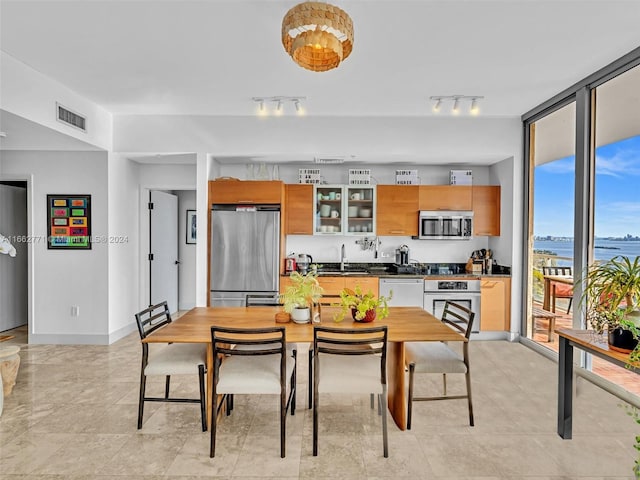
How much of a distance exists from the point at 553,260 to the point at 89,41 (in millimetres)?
5212

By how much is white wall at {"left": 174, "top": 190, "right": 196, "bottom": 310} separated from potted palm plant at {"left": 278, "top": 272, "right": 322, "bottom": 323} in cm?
460

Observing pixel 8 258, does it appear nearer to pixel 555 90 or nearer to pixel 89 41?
pixel 89 41

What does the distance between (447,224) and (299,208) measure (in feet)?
6.76

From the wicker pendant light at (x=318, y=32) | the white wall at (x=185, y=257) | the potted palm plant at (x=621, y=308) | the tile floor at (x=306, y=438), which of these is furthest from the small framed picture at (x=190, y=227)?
the potted palm plant at (x=621, y=308)

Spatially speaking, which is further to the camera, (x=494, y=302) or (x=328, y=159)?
(x=328, y=159)

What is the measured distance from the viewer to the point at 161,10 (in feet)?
9.00

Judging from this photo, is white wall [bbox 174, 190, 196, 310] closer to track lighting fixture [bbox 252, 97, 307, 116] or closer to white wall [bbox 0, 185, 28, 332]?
white wall [bbox 0, 185, 28, 332]

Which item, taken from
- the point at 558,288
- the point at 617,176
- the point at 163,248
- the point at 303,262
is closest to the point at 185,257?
the point at 163,248

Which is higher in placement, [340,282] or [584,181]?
[584,181]

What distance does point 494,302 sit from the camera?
5238mm

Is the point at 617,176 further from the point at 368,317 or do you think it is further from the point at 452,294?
the point at 368,317

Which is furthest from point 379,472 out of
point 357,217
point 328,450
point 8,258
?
point 8,258

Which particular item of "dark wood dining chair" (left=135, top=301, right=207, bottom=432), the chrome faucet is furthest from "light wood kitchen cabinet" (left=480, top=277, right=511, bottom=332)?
"dark wood dining chair" (left=135, top=301, right=207, bottom=432)

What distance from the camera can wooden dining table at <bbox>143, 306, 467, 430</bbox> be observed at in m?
2.61
